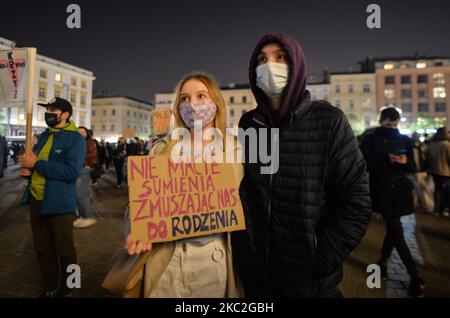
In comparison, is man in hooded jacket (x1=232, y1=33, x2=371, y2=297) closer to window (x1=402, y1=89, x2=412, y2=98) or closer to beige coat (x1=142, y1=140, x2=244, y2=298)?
beige coat (x1=142, y1=140, x2=244, y2=298)

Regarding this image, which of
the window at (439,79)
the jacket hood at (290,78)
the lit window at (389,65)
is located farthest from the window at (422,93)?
the jacket hood at (290,78)

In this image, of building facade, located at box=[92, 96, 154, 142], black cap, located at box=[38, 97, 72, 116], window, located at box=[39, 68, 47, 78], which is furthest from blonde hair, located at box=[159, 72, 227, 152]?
building facade, located at box=[92, 96, 154, 142]

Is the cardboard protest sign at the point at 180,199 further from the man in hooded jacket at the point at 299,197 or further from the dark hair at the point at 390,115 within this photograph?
the dark hair at the point at 390,115

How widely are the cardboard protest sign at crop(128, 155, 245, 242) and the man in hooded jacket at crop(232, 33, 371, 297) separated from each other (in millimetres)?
176

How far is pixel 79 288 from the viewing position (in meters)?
3.56

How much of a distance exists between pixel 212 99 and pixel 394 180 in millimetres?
2958

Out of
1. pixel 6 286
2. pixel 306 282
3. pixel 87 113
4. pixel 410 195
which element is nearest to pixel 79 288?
pixel 6 286

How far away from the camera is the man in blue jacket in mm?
3186

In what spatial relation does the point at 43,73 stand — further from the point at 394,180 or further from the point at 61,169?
the point at 394,180

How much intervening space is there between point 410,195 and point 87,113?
68.9 meters

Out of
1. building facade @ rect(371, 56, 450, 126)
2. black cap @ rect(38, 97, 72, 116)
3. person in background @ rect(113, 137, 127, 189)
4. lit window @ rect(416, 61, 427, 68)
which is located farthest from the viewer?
lit window @ rect(416, 61, 427, 68)

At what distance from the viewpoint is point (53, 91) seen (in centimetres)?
5434

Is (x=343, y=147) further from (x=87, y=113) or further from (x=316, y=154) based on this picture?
(x=87, y=113)

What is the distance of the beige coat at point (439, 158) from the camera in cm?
699
